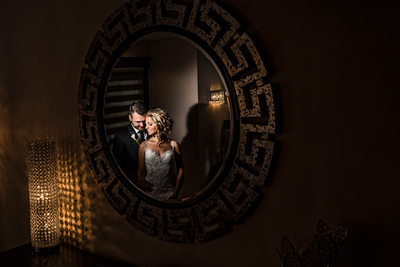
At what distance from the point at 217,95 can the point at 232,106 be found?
0.25ft

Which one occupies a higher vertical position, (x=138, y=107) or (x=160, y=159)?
(x=138, y=107)

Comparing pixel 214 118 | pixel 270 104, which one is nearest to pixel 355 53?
pixel 270 104

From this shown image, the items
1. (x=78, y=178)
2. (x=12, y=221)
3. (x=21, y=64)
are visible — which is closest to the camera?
(x=78, y=178)

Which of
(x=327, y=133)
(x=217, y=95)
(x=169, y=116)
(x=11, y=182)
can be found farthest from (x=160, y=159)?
(x=11, y=182)

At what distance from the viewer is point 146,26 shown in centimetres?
170

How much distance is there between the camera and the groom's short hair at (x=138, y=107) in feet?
5.68

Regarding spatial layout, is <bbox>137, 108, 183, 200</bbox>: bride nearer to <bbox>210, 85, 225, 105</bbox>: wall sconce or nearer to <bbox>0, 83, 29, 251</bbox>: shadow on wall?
<bbox>210, 85, 225, 105</bbox>: wall sconce

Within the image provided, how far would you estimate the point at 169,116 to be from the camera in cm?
166

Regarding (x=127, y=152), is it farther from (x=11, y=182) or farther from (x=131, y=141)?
(x=11, y=182)

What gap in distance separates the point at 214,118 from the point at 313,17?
0.51 meters

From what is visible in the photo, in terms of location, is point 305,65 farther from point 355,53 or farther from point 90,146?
point 90,146

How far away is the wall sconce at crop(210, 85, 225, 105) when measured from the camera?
4.95ft

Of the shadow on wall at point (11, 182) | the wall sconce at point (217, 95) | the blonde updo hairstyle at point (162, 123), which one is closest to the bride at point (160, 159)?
the blonde updo hairstyle at point (162, 123)

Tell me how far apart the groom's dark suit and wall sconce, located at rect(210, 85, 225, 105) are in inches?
16.9
